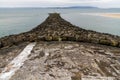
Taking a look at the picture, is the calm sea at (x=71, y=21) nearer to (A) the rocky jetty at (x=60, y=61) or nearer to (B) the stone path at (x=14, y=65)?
(A) the rocky jetty at (x=60, y=61)

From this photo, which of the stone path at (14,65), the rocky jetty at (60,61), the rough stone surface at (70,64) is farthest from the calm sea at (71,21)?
the stone path at (14,65)

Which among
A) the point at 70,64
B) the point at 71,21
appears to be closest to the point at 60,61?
the point at 70,64

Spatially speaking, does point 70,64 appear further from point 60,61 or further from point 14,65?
point 14,65

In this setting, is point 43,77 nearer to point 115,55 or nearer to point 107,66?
point 107,66

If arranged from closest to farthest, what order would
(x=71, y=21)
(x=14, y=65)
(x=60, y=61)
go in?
(x=14, y=65), (x=60, y=61), (x=71, y=21)

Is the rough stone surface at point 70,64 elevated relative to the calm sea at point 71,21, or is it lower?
elevated

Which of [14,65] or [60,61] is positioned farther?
[60,61]

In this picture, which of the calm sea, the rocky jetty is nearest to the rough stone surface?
the rocky jetty

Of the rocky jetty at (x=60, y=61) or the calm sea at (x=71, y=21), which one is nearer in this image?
the rocky jetty at (x=60, y=61)
